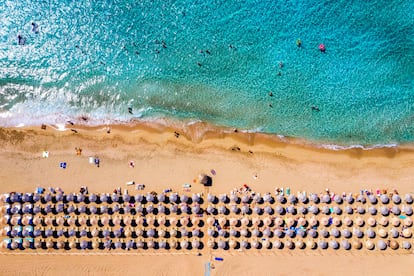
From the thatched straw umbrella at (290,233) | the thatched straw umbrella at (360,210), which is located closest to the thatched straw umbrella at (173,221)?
the thatched straw umbrella at (290,233)

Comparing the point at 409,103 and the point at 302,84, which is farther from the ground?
the point at 302,84

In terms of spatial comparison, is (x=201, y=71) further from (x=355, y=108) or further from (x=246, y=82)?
(x=355, y=108)

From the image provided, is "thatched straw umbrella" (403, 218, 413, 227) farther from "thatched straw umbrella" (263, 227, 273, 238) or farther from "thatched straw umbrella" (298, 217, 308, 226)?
"thatched straw umbrella" (263, 227, 273, 238)

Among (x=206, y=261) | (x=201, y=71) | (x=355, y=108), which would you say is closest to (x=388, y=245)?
(x=355, y=108)

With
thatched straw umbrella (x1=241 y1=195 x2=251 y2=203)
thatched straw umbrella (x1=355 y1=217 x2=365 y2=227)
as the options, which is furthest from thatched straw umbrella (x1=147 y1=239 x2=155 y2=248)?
thatched straw umbrella (x1=355 y1=217 x2=365 y2=227)

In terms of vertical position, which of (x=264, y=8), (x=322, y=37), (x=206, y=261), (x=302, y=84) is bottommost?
(x=206, y=261)

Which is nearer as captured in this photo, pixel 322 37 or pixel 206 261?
pixel 206 261

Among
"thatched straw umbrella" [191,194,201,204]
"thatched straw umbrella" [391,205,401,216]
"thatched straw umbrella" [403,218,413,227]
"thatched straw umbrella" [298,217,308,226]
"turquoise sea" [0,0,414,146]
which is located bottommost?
"thatched straw umbrella" [403,218,413,227]
